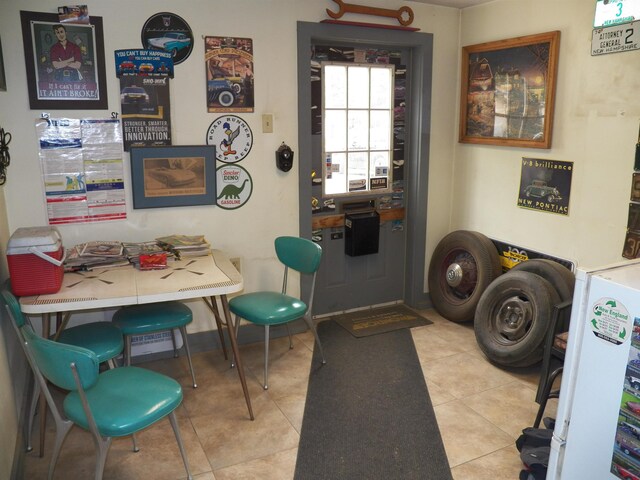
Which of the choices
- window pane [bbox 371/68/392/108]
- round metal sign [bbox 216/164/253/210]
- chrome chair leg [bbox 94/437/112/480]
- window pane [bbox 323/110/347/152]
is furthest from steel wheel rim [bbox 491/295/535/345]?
chrome chair leg [bbox 94/437/112/480]

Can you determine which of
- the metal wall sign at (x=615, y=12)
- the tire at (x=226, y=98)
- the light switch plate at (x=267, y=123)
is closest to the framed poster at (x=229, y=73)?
the tire at (x=226, y=98)

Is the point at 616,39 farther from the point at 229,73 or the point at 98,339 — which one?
the point at 98,339

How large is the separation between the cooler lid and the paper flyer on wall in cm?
69

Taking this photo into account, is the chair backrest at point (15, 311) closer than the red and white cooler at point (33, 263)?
Yes

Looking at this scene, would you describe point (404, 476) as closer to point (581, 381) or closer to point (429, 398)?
point (429, 398)

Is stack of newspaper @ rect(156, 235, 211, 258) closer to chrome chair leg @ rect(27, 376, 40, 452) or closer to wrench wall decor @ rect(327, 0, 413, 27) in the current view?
chrome chair leg @ rect(27, 376, 40, 452)

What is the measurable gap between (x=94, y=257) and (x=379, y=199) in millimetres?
2285

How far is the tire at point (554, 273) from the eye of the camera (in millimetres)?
3373

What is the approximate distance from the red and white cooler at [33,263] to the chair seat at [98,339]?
32 cm

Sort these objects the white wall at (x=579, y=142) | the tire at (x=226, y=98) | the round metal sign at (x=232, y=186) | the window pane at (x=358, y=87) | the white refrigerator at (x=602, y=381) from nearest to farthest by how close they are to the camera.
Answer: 1. the white refrigerator at (x=602, y=381)
2. the white wall at (x=579, y=142)
3. the tire at (x=226, y=98)
4. the round metal sign at (x=232, y=186)
5. the window pane at (x=358, y=87)

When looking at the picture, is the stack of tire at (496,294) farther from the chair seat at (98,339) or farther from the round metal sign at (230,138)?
the chair seat at (98,339)

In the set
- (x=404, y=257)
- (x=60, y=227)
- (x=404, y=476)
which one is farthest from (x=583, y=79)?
(x=60, y=227)

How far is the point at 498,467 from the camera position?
2.57m

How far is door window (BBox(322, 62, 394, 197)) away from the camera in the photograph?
4078 millimetres
